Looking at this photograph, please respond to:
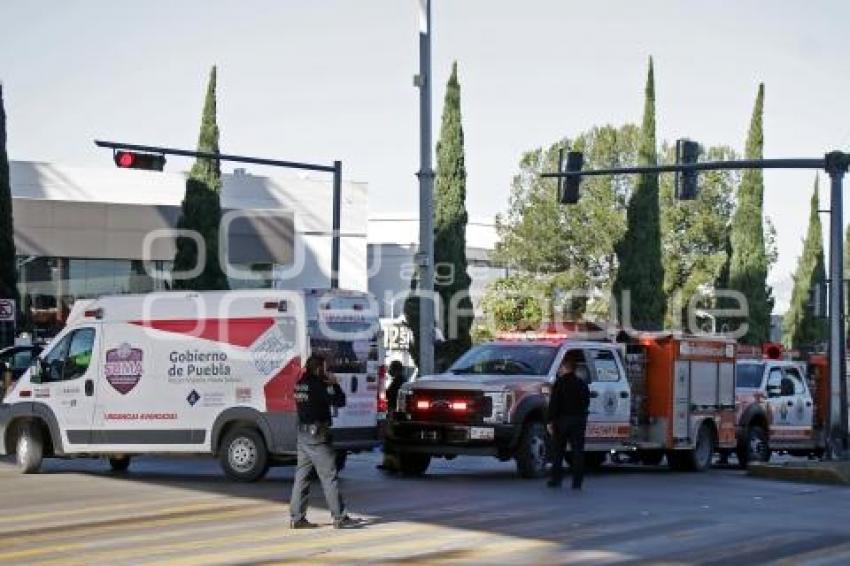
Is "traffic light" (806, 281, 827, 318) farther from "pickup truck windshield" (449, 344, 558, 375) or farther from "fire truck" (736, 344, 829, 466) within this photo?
"pickup truck windshield" (449, 344, 558, 375)

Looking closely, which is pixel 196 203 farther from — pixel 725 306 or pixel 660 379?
pixel 660 379

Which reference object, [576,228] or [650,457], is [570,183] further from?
[576,228]

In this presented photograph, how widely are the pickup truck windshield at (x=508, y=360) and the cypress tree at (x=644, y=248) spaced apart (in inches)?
1491

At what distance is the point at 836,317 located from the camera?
27000 millimetres

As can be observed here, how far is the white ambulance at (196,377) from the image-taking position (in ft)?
67.4

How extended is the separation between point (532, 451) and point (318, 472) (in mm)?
7092

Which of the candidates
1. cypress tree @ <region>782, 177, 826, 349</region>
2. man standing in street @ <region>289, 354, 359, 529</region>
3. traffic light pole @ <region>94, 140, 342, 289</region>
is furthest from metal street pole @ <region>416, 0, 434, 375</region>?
cypress tree @ <region>782, 177, 826, 349</region>

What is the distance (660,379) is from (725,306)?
45.3 m

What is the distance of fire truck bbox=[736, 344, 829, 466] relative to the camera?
94.5ft

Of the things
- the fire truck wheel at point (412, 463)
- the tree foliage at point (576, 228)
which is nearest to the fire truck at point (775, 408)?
the fire truck wheel at point (412, 463)

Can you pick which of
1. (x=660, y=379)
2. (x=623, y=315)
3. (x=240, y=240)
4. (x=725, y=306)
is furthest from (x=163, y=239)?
(x=660, y=379)

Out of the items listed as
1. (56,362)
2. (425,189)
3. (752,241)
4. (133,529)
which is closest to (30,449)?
(56,362)

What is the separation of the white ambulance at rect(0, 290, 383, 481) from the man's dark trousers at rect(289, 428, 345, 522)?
15.0 ft

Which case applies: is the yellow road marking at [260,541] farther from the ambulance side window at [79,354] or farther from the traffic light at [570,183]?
the traffic light at [570,183]
